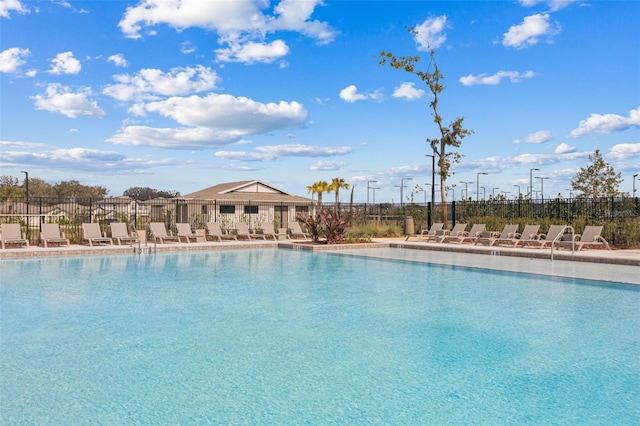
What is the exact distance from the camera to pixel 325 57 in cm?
2273

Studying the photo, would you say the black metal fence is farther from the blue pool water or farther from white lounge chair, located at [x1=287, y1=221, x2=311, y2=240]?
the blue pool water

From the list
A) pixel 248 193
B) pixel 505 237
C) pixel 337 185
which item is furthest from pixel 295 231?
pixel 337 185

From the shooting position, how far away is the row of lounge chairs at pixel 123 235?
1636 cm

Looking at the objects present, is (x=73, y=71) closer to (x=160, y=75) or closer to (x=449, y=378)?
(x=160, y=75)

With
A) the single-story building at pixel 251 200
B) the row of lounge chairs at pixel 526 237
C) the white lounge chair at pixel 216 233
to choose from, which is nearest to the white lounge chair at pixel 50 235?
the white lounge chair at pixel 216 233

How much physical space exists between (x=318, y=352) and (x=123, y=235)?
46.3ft

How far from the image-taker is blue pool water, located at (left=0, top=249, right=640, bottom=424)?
161 inches

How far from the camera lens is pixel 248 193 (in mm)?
35219

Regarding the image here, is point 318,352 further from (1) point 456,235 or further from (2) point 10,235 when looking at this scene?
(1) point 456,235

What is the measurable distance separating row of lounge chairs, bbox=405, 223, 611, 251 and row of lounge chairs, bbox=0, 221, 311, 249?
19.8 ft

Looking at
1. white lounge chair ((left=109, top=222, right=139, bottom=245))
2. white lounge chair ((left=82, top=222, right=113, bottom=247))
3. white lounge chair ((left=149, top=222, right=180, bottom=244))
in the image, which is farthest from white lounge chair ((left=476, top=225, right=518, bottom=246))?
white lounge chair ((left=82, top=222, right=113, bottom=247))

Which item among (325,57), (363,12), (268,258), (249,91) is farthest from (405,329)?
(249,91)

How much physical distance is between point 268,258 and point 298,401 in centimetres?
1147

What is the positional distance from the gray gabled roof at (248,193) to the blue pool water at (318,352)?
76.0ft
